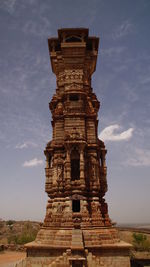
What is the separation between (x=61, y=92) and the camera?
2214 centimetres

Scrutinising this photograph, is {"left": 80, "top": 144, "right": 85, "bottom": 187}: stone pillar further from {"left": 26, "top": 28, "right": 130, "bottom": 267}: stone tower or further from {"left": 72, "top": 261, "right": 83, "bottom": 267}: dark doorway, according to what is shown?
{"left": 72, "top": 261, "right": 83, "bottom": 267}: dark doorway

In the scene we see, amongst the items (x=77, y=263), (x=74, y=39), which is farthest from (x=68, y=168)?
(x=74, y=39)

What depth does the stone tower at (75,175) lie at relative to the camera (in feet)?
49.9

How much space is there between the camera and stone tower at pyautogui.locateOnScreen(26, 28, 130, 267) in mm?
15195

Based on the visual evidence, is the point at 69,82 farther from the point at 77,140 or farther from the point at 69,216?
the point at 69,216

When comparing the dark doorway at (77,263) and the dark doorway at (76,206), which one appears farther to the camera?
the dark doorway at (76,206)

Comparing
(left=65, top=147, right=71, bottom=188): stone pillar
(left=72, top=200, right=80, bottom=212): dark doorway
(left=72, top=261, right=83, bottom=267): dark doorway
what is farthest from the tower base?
(left=65, top=147, right=71, bottom=188): stone pillar

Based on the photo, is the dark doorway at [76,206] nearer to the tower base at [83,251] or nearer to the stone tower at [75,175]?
the stone tower at [75,175]

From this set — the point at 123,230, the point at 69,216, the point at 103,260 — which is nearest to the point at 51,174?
the point at 69,216

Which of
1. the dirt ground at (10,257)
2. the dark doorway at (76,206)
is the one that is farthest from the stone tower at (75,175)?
the dirt ground at (10,257)

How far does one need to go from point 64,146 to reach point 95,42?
11.8 m

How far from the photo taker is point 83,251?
549 inches

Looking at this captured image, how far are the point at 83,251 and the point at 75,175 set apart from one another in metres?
7.72

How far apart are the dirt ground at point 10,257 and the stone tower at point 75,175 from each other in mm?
9583
